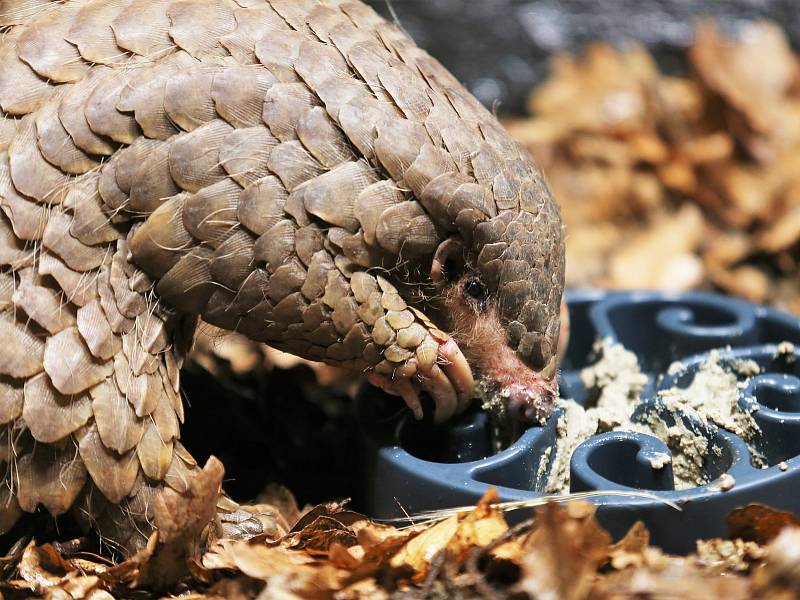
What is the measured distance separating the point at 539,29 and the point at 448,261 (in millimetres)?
3522

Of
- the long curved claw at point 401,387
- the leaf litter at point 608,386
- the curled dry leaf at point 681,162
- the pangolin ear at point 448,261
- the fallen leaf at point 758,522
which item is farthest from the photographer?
the curled dry leaf at point 681,162

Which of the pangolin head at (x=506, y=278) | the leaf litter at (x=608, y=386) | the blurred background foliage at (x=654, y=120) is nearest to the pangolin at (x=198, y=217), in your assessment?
the pangolin head at (x=506, y=278)

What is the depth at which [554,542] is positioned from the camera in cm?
185

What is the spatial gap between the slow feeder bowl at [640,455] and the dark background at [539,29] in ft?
8.39

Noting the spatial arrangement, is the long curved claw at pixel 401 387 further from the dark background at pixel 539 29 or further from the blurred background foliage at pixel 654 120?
the dark background at pixel 539 29

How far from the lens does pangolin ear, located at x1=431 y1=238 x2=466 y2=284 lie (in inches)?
93.7

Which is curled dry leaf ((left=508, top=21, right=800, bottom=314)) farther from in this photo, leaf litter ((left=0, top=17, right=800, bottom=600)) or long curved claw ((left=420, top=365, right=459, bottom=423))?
long curved claw ((left=420, top=365, right=459, bottom=423))

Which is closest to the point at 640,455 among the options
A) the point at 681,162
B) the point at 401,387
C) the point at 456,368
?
the point at 456,368

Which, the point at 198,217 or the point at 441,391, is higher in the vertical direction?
the point at 198,217

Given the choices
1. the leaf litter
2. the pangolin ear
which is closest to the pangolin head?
the pangolin ear

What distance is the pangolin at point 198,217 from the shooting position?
2.25m

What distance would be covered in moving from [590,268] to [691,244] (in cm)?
49

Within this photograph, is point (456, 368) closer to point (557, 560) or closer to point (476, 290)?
point (476, 290)

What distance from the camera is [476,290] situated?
2463mm
